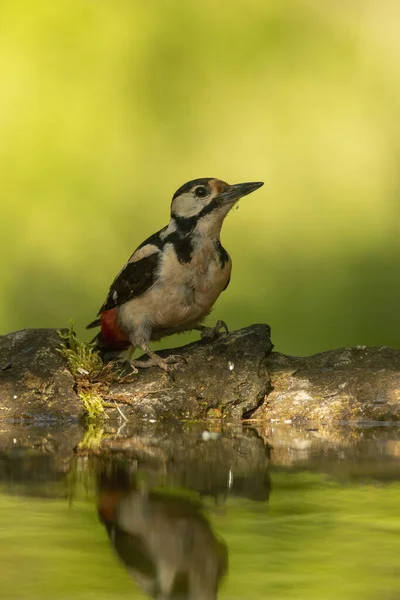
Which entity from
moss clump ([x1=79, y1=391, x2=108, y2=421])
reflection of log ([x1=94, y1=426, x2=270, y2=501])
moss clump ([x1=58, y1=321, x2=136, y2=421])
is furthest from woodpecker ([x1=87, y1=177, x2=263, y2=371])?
reflection of log ([x1=94, y1=426, x2=270, y2=501])

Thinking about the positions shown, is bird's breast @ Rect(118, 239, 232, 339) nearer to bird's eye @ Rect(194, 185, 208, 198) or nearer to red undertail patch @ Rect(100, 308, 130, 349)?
red undertail patch @ Rect(100, 308, 130, 349)

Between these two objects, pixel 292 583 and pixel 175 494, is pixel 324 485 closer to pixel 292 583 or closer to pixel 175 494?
pixel 175 494

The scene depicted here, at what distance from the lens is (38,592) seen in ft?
6.89

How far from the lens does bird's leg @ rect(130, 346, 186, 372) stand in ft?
18.2

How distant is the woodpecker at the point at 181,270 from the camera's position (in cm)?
560

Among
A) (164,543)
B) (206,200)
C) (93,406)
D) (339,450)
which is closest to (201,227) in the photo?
(206,200)

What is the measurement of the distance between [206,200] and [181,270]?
43 centimetres

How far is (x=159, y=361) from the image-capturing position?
555 cm

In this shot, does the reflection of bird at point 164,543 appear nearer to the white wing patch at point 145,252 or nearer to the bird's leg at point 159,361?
the bird's leg at point 159,361

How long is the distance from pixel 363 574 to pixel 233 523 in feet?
1.95

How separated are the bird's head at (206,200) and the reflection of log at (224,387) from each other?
680 mm

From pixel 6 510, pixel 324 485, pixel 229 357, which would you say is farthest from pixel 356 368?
pixel 6 510

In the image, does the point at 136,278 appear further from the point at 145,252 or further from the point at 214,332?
the point at 214,332

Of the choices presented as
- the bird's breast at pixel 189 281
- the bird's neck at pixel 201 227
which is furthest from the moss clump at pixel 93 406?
the bird's neck at pixel 201 227
